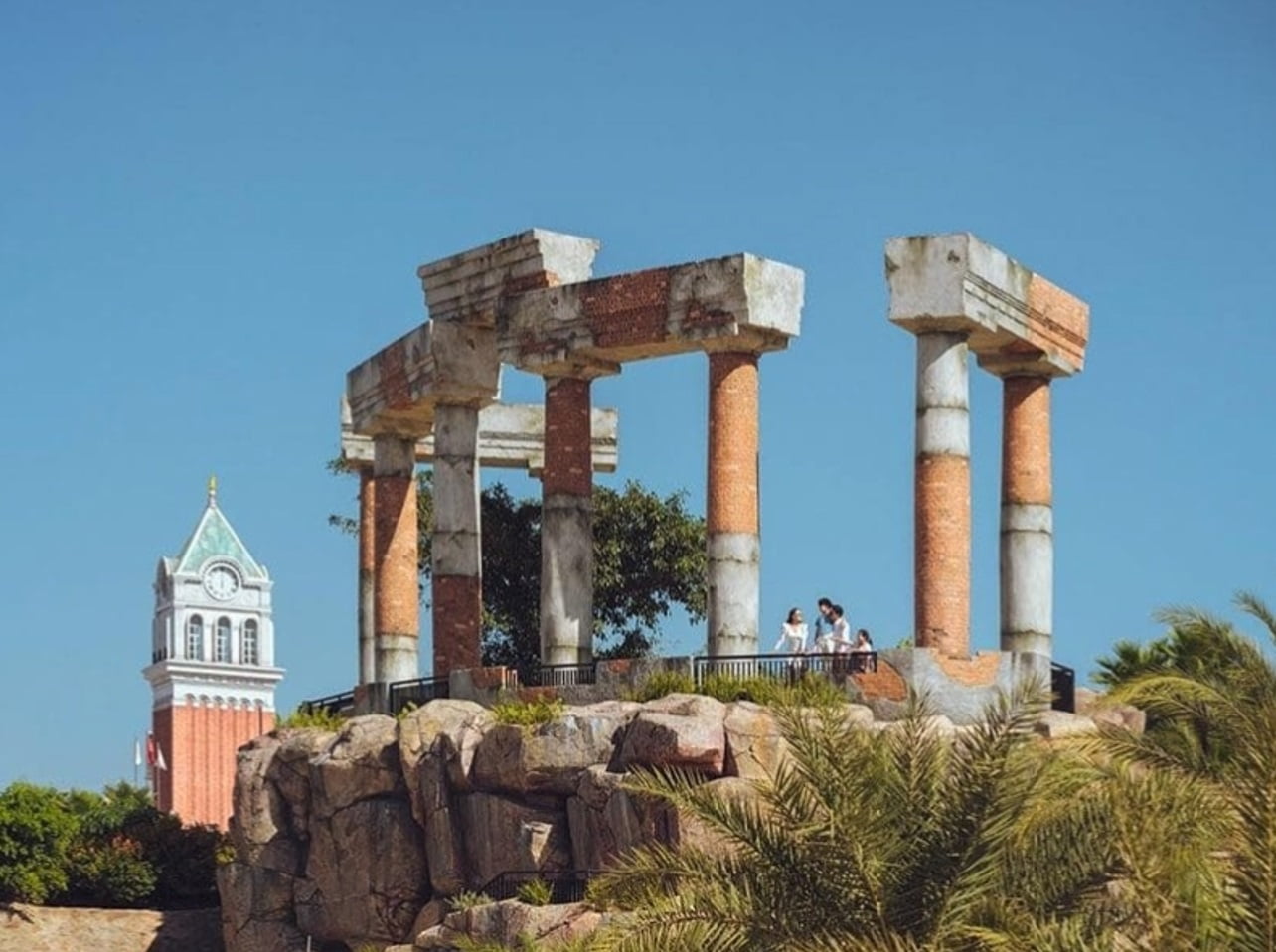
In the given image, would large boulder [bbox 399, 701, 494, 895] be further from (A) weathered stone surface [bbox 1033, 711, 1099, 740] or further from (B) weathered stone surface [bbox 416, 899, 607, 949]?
(A) weathered stone surface [bbox 1033, 711, 1099, 740]

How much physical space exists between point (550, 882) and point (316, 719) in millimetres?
10570

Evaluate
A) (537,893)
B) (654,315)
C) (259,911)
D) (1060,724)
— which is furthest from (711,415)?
(259,911)

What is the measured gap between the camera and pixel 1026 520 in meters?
48.0

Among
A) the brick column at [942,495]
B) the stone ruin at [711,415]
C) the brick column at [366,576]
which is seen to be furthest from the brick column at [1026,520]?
the brick column at [366,576]

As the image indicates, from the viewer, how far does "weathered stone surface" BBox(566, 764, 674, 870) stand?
3975 cm

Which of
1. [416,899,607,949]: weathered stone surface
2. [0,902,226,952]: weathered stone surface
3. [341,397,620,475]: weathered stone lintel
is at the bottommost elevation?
[0,902,226,952]: weathered stone surface

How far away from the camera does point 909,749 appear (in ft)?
83.1

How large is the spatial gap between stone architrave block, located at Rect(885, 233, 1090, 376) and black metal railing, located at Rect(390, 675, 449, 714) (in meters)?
10.8

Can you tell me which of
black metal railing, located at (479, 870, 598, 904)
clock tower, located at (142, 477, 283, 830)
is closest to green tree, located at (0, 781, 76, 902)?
black metal railing, located at (479, 870, 598, 904)

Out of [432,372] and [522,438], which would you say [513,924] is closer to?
[432,372]

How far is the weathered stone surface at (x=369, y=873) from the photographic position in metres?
45.6

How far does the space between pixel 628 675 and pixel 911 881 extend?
20076mm

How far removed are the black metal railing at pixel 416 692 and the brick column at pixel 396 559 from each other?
11.8 ft

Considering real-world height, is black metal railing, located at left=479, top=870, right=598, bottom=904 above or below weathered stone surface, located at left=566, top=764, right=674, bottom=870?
below
